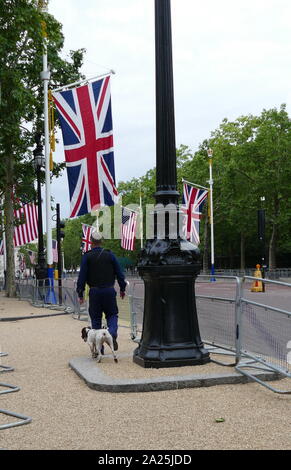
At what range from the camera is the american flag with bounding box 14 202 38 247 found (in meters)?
30.6

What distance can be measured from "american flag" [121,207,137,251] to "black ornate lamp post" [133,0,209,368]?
31.2m

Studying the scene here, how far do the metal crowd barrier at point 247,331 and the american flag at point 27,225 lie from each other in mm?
23021

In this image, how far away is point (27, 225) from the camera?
103ft

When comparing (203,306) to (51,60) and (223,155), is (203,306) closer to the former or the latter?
(51,60)

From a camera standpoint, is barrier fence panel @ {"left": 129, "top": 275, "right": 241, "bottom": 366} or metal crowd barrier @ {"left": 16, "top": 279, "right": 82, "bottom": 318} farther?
metal crowd barrier @ {"left": 16, "top": 279, "right": 82, "bottom": 318}

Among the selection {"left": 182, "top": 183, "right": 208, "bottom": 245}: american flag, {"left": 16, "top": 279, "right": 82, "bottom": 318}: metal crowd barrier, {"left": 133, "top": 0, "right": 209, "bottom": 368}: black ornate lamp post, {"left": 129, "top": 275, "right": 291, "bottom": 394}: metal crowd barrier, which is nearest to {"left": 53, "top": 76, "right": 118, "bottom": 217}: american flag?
{"left": 16, "top": 279, "right": 82, "bottom": 318}: metal crowd barrier

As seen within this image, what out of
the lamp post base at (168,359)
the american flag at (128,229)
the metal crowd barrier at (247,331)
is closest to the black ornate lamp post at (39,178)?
the american flag at (128,229)

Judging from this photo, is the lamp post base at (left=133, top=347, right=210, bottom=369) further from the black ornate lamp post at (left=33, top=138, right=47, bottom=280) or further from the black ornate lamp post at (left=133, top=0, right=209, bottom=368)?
the black ornate lamp post at (left=33, top=138, right=47, bottom=280)

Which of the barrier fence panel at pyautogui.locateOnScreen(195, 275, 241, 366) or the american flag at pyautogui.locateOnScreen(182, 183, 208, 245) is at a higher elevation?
the american flag at pyautogui.locateOnScreen(182, 183, 208, 245)

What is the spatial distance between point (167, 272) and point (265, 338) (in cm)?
144

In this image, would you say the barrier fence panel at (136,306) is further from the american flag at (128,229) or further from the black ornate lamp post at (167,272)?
the american flag at (128,229)

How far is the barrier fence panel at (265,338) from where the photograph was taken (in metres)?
6.25
